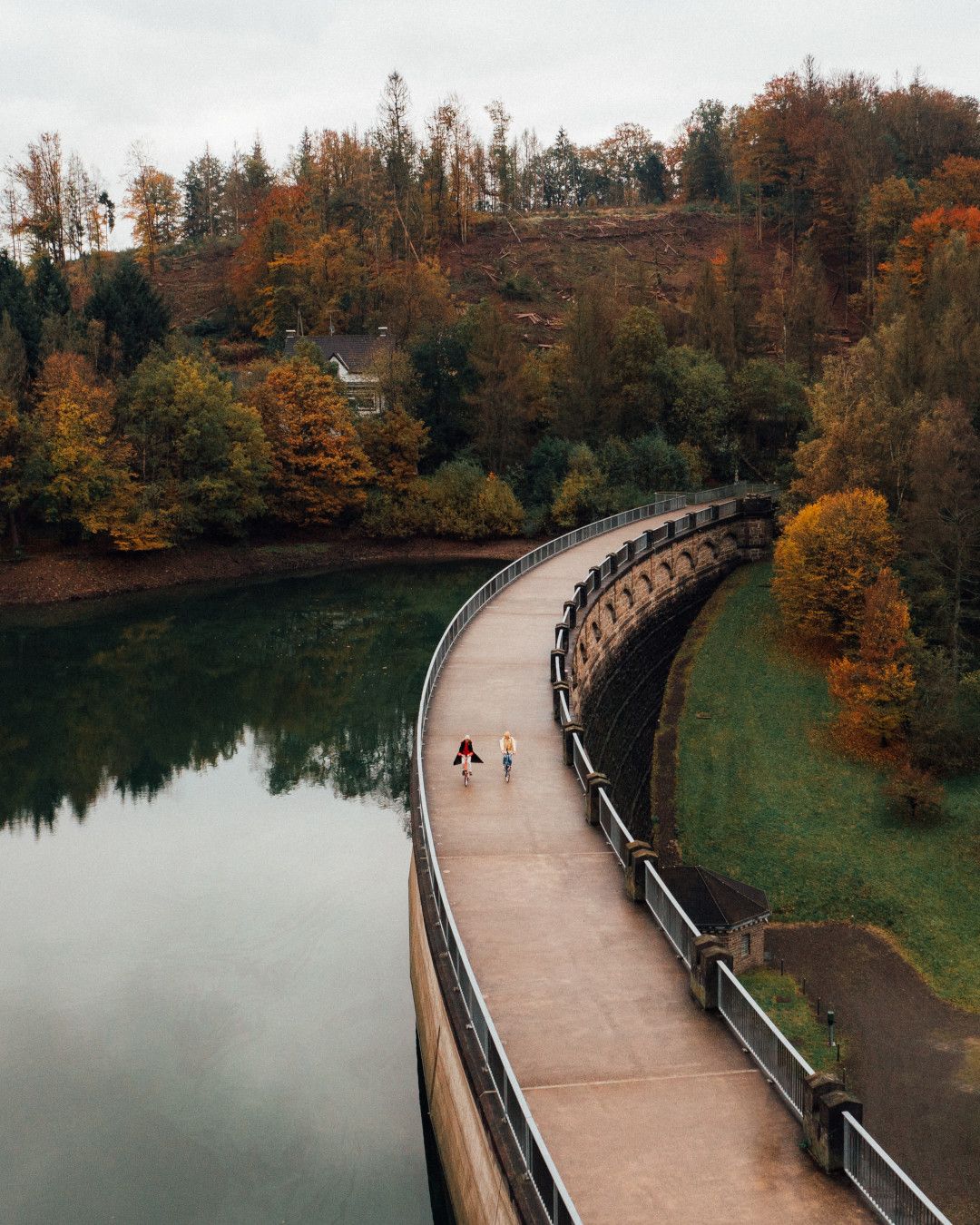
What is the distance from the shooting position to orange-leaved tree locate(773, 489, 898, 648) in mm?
45219

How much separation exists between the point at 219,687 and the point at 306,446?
26.9m

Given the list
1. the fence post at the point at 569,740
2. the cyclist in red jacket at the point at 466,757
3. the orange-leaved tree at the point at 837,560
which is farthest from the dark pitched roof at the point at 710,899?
the orange-leaved tree at the point at 837,560

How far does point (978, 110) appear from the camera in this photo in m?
117

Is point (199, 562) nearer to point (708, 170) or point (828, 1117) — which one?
point (828, 1117)

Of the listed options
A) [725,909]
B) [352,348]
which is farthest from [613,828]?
[352,348]

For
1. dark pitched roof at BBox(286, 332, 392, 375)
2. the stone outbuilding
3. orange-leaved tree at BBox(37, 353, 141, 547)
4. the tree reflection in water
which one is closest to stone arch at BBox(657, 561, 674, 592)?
the tree reflection in water

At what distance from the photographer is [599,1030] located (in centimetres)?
1520

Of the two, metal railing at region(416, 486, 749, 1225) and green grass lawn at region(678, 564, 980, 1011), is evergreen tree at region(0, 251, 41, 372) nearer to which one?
green grass lawn at region(678, 564, 980, 1011)

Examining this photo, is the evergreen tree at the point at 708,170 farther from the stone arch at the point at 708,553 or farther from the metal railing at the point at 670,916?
the metal railing at the point at 670,916

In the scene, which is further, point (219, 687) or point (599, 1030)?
point (219, 687)

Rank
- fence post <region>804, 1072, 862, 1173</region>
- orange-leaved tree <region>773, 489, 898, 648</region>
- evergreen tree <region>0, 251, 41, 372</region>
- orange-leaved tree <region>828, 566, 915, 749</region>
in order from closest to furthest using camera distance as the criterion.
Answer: fence post <region>804, 1072, 862, 1173</region>
orange-leaved tree <region>828, 566, 915, 749</region>
orange-leaved tree <region>773, 489, 898, 648</region>
evergreen tree <region>0, 251, 41, 372</region>

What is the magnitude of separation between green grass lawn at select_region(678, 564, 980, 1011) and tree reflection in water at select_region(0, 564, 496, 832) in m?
9.92

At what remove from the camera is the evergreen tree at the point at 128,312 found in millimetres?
70875

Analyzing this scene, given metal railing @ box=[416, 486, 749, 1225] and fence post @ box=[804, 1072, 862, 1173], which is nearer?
metal railing @ box=[416, 486, 749, 1225]
